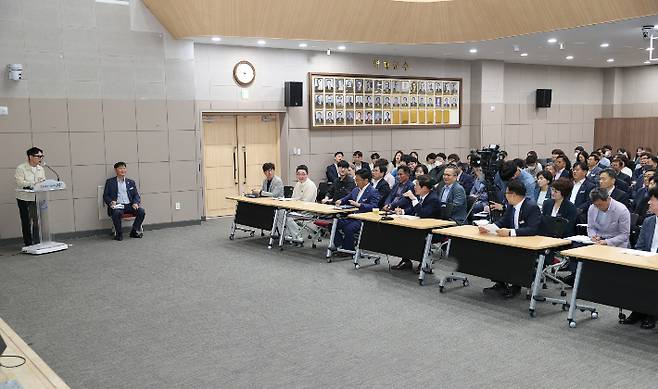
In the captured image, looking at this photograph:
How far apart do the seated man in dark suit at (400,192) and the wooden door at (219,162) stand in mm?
4765

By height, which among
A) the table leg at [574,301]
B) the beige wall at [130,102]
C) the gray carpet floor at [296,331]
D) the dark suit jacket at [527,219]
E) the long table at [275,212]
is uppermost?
the beige wall at [130,102]

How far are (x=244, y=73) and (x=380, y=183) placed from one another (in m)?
4.55

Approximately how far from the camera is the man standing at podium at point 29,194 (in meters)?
9.53

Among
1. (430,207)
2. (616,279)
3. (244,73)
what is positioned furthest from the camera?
(244,73)

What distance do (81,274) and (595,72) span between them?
15644mm

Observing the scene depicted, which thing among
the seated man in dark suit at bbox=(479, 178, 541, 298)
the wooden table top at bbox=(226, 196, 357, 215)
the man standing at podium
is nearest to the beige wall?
the man standing at podium

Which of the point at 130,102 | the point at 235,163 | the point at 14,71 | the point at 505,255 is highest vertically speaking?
the point at 14,71

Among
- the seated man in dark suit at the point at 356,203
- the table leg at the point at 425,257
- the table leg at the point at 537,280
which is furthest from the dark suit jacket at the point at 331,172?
the table leg at the point at 537,280

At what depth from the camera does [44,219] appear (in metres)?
9.59

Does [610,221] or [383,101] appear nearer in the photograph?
[610,221]

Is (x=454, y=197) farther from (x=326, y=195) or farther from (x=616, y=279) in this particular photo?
(x=326, y=195)

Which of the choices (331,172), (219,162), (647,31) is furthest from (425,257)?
(219,162)

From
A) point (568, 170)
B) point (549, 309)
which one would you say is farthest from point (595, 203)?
point (568, 170)

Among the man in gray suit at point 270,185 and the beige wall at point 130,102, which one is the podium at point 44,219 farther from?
the man in gray suit at point 270,185
